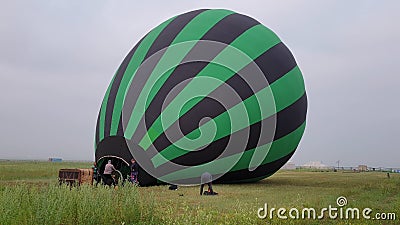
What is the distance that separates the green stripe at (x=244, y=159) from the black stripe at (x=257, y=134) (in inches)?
6.1

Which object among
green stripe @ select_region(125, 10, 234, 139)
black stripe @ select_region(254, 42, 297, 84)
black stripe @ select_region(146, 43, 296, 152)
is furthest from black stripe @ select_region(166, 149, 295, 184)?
black stripe @ select_region(254, 42, 297, 84)

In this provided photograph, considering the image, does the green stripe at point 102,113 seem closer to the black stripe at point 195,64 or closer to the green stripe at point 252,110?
the black stripe at point 195,64

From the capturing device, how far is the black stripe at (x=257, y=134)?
1198cm

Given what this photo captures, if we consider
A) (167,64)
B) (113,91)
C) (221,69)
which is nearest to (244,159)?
(221,69)

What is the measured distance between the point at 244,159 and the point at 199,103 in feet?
7.54

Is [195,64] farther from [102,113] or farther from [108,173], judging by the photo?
[108,173]

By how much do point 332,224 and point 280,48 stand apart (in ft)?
28.5

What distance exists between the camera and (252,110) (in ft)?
Result: 41.4

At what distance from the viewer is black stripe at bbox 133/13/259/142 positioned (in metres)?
11.7

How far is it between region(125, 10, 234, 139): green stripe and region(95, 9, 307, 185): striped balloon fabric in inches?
1.1

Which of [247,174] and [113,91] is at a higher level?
[113,91]

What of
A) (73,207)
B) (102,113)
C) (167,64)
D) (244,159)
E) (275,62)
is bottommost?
(73,207)

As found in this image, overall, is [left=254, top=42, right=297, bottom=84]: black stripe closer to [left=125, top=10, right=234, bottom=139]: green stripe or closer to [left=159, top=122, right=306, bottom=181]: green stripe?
[left=125, top=10, right=234, bottom=139]: green stripe

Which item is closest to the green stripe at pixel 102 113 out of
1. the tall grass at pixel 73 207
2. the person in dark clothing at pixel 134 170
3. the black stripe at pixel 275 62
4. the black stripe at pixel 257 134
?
the person in dark clothing at pixel 134 170
